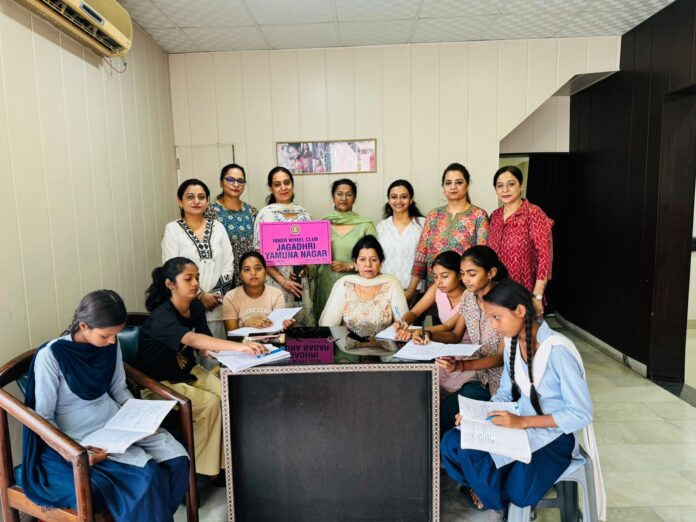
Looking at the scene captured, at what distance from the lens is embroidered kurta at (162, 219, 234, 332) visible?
2775 mm

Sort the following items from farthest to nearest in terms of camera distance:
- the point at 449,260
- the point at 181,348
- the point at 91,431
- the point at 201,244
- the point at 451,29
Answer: the point at 451,29, the point at 201,244, the point at 449,260, the point at 181,348, the point at 91,431

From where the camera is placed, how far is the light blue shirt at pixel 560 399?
1.50 metres

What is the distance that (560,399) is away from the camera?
158cm

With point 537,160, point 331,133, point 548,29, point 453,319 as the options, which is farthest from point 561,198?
point 453,319

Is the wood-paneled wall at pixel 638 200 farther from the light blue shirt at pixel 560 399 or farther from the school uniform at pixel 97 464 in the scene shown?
the school uniform at pixel 97 464

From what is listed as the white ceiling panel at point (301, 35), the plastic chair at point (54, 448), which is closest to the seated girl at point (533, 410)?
the plastic chair at point (54, 448)

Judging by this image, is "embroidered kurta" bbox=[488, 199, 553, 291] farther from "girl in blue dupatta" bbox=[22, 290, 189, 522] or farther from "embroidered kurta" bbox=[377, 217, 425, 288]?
"girl in blue dupatta" bbox=[22, 290, 189, 522]

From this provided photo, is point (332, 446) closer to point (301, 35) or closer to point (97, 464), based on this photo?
point (97, 464)

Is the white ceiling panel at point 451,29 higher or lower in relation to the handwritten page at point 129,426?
higher

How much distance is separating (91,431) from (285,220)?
1.77 m

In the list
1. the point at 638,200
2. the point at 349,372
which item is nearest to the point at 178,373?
the point at 349,372

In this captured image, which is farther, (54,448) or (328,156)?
(328,156)

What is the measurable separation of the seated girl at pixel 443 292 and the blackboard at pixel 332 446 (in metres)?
0.34

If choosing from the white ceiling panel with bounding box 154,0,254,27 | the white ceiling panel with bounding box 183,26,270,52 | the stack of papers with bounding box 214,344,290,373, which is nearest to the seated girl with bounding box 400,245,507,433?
the stack of papers with bounding box 214,344,290,373
